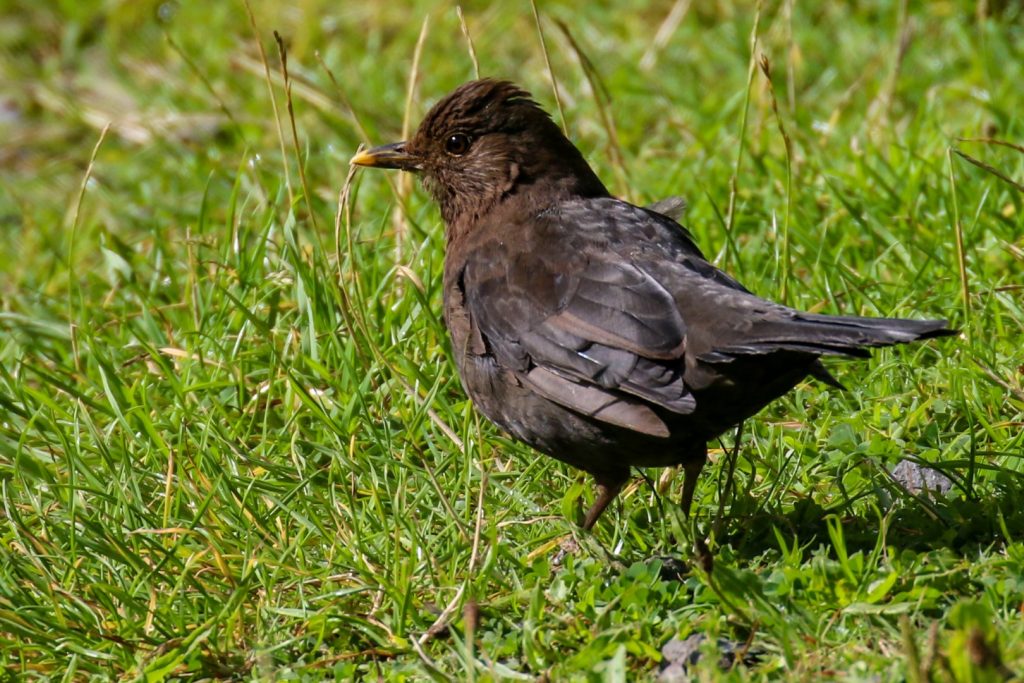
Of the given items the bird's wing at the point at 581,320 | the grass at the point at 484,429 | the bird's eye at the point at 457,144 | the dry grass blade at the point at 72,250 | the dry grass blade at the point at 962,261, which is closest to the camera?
the grass at the point at 484,429

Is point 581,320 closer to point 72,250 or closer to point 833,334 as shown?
point 833,334

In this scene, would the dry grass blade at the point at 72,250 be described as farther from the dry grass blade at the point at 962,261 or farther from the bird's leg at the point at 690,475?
the dry grass blade at the point at 962,261

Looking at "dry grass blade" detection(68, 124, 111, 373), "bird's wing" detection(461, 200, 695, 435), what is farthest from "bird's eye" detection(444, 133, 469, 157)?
"dry grass blade" detection(68, 124, 111, 373)

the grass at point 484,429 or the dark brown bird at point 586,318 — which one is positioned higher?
the dark brown bird at point 586,318

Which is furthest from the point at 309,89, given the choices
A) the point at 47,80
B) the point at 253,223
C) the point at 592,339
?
the point at 592,339

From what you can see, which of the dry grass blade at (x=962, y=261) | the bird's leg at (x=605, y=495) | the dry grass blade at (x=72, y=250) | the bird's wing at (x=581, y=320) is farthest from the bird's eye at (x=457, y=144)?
the dry grass blade at (x=962, y=261)

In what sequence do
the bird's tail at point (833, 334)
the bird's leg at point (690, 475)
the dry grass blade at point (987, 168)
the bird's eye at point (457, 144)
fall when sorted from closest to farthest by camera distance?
the bird's tail at point (833, 334) → the bird's leg at point (690, 475) → the dry grass blade at point (987, 168) → the bird's eye at point (457, 144)

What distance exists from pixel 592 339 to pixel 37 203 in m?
4.71

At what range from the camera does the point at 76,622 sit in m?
3.67

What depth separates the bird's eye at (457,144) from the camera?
15.6ft

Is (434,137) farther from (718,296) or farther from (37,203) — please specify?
(37,203)

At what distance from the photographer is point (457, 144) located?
4781 millimetres

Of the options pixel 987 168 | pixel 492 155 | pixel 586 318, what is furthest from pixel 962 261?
pixel 492 155

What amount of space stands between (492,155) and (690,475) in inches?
55.1
